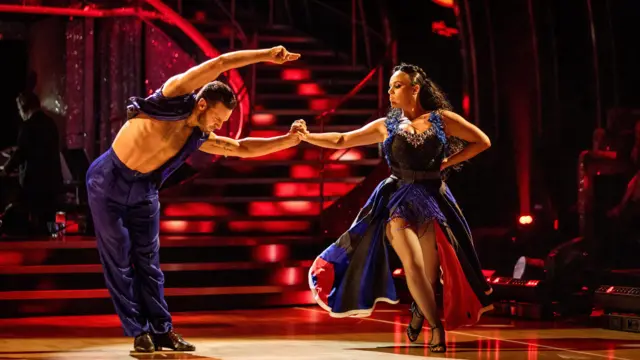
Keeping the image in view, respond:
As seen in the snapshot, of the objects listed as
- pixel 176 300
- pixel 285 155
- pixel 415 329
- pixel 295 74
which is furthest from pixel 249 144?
pixel 295 74

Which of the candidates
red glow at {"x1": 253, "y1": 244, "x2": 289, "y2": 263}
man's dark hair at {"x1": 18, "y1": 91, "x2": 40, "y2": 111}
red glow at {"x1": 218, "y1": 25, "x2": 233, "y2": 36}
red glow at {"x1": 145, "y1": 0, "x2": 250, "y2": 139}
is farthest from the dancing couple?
red glow at {"x1": 218, "y1": 25, "x2": 233, "y2": 36}

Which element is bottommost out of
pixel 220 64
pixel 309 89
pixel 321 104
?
pixel 220 64

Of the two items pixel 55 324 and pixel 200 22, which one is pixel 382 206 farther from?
pixel 200 22

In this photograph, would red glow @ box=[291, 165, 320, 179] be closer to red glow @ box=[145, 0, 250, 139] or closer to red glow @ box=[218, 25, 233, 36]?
red glow @ box=[145, 0, 250, 139]

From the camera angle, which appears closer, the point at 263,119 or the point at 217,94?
the point at 217,94

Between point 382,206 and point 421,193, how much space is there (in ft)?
0.87

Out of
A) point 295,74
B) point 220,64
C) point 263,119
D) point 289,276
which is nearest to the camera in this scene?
point 220,64

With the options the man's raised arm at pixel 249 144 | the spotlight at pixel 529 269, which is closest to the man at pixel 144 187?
the man's raised arm at pixel 249 144

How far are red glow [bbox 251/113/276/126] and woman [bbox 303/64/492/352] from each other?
476cm

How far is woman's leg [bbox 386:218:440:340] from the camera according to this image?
18.7 ft

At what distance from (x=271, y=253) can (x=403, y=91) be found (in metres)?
3.12

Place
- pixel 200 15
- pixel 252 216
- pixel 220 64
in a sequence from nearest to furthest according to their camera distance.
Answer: pixel 220 64
pixel 252 216
pixel 200 15

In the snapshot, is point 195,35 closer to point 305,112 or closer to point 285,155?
point 305,112

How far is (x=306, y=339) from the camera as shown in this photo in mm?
6336
